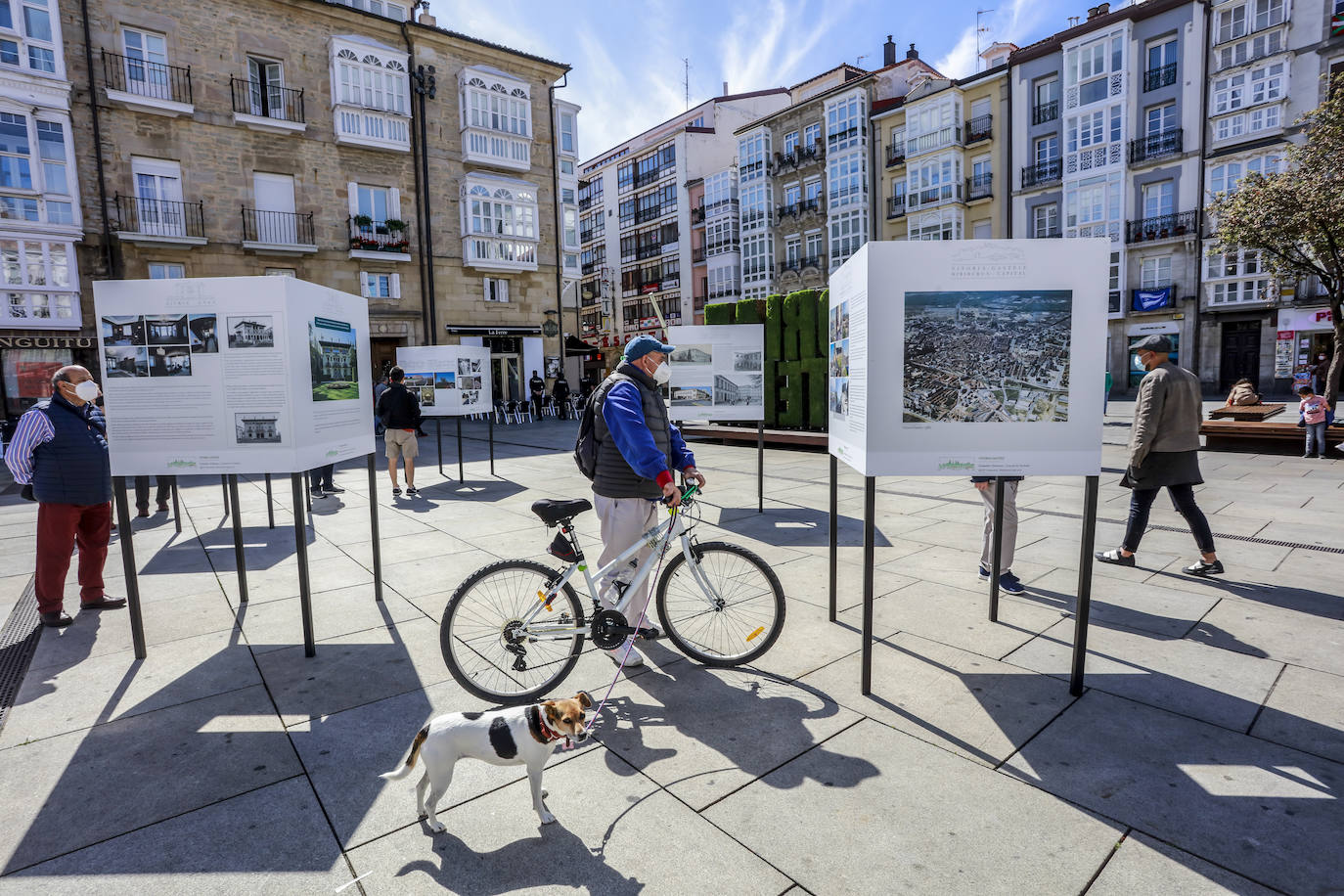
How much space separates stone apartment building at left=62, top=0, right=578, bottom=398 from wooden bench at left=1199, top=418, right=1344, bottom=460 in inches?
954

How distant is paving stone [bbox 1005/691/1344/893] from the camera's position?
8.14 ft

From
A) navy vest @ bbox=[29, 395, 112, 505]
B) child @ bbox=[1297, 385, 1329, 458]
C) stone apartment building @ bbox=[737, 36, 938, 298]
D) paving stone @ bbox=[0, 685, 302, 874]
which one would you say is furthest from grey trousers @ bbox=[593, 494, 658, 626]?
stone apartment building @ bbox=[737, 36, 938, 298]

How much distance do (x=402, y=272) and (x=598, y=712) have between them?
27252 mm

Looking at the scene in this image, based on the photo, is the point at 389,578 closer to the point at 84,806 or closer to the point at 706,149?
the point at 84,806

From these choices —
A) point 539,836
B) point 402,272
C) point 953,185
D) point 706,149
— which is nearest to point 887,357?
point 539,836

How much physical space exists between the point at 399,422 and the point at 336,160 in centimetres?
2088

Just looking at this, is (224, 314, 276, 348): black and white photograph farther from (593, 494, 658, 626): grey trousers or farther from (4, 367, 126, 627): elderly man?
(593, 494, 658, 626): grey trousers

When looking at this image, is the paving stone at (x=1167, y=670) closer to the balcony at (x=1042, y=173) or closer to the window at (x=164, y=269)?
the window at (x=164, y=269)

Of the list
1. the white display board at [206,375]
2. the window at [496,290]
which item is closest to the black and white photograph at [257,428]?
the white display board at [206,375]

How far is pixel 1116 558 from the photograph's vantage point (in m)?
6.04

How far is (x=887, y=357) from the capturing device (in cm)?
356

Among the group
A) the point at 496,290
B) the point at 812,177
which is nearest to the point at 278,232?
the point at 496,290

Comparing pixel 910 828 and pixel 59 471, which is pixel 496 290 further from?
pixel 910 828

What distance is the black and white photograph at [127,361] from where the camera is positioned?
13.4ft
